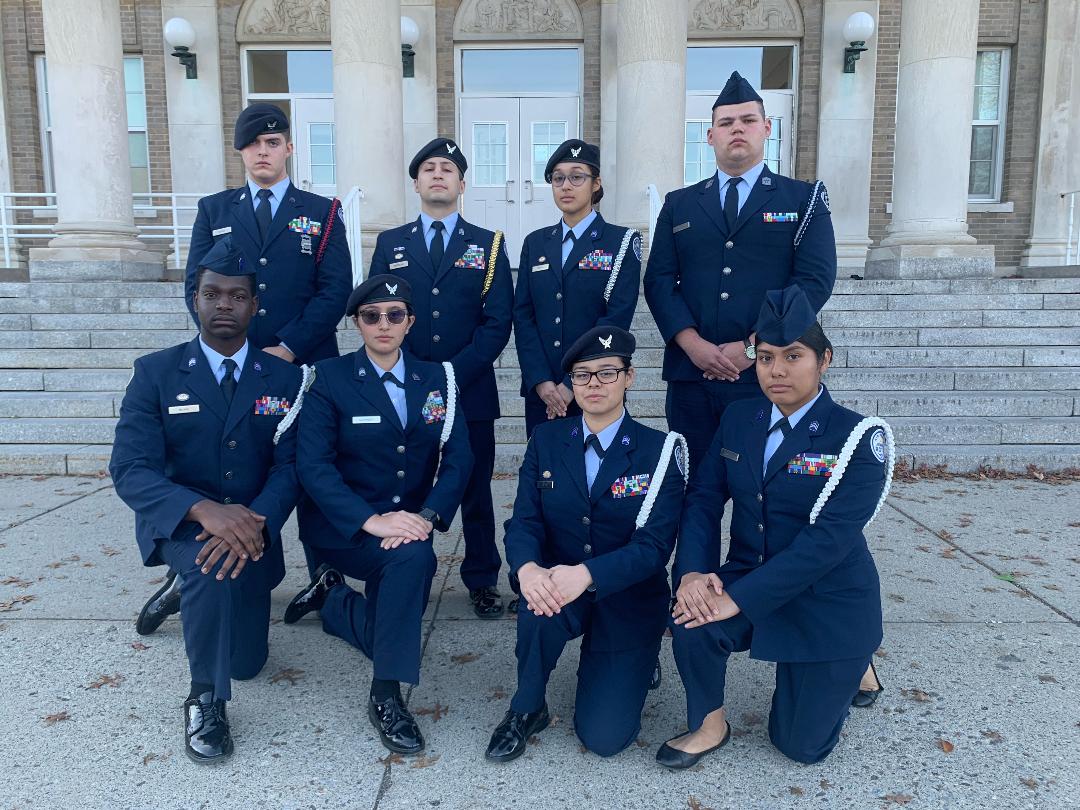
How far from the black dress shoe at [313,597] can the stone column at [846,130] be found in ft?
34.9

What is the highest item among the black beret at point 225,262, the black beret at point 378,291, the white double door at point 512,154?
the white double door at point 512,154

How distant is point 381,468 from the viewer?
314cm

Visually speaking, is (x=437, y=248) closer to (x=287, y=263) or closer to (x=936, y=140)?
(x=287, y=263)

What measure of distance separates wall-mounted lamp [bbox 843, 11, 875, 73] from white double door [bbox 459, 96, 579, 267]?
13.9 feet

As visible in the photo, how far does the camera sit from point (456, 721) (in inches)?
110

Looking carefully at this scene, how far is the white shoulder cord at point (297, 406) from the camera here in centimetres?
311

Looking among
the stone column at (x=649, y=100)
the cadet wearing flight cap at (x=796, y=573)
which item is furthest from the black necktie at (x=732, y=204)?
the stone column at (x=649, y=100)

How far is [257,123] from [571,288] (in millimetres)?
1607

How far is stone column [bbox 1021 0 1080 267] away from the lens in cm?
1224

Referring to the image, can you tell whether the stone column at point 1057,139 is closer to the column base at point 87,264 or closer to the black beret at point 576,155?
the black beret at point 576,155

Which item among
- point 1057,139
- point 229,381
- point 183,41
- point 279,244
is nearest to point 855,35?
point 1057,139

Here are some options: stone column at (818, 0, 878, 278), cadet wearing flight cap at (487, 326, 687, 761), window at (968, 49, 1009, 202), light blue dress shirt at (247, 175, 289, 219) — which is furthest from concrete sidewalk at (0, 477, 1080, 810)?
window at (968, 49, 1009, 202)

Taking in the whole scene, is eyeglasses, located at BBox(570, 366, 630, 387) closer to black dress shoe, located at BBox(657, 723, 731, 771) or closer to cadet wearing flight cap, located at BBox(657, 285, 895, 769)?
Result: cadet wearing flight cap, located at BBox(657, 285, 895, 769)

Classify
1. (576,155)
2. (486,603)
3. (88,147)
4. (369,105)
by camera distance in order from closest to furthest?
(576,155), (486,603), (369,105), (88,147)
